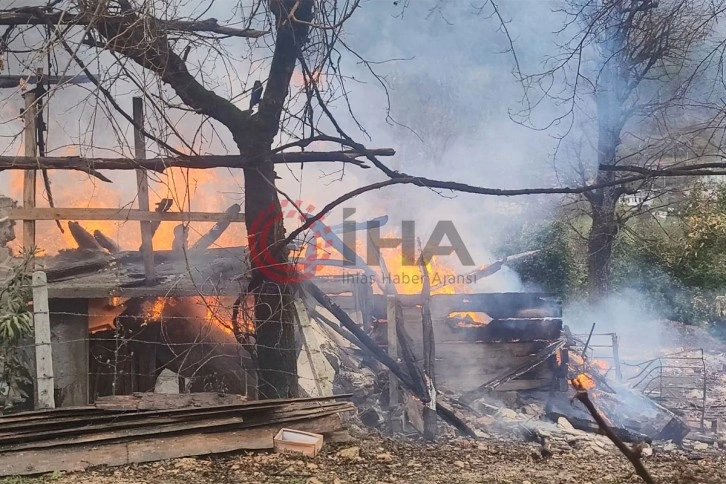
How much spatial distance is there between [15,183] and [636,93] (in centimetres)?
1611

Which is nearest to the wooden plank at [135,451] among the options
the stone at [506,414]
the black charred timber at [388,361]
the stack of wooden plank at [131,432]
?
the stack of wooden plank at [131,432]

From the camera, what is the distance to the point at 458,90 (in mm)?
30375

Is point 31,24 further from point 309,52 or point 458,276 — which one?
point 458,276

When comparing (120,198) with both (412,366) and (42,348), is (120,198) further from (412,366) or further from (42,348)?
(412,366)

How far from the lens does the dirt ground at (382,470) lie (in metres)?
4.06

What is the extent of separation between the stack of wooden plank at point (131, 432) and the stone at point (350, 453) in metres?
0.34

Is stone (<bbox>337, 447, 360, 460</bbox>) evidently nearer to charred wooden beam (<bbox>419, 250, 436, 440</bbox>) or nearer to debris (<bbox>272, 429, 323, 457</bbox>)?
debris (<bbox>272, 429, 323, 457</bbox>)

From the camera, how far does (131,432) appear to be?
439 centimetres

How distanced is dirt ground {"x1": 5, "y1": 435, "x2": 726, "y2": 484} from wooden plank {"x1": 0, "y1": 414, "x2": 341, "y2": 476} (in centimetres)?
6

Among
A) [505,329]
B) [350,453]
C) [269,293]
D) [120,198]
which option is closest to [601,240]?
[505,329]

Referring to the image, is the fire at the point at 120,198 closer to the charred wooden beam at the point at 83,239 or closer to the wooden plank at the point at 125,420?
the charred wooden beam at the point at 83,239

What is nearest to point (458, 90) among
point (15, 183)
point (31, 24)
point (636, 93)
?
point (636, 93)

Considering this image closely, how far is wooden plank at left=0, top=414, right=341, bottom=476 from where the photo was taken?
13.5ft

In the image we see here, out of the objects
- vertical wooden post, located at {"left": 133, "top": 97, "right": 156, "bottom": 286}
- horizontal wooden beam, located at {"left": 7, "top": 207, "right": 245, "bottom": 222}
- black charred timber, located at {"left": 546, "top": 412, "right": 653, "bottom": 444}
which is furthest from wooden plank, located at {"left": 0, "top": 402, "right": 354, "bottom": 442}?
black charred timber, located at {"left": 546, "top": 412, "right": 653, "bottom": 444}
